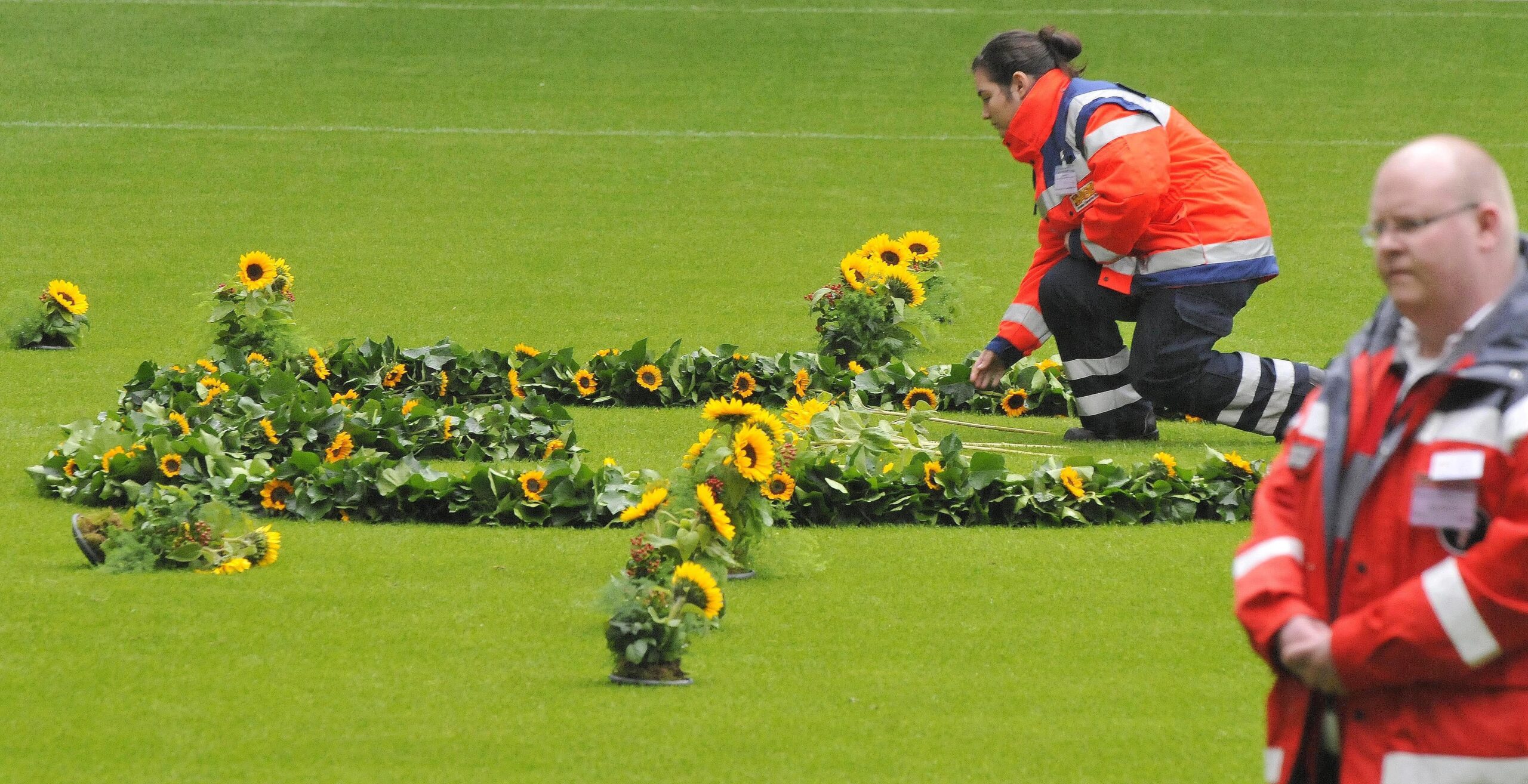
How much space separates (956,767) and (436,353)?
5.03m

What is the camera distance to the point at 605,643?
5.18 m

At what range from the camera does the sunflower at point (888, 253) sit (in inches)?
385

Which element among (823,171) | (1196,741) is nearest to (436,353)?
(1196,741)

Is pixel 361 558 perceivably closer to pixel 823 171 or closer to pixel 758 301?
pixel 758 301

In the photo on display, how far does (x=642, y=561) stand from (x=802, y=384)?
3746 mm

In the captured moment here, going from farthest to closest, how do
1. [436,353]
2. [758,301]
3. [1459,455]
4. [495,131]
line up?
1. [495,131]
2. [758,301]
3. [436,353]
4. [1459,455]

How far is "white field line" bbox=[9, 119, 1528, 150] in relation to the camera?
727 inches

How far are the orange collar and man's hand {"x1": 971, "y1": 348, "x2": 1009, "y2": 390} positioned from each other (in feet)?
2.62

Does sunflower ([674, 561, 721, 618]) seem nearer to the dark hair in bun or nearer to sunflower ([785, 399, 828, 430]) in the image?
sunflower ([785, 399, 828, 430])

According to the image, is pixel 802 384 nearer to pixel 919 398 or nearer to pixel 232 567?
pixel 919 398

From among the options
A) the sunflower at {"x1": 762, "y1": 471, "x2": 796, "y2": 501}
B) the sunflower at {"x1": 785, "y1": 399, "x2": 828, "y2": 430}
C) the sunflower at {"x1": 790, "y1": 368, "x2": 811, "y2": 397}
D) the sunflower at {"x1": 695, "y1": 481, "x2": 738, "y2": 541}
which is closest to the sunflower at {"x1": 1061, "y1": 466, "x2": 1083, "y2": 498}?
the sunflower at {"x1": 785, "y1": 399, "x2": 828, "y2": 430}

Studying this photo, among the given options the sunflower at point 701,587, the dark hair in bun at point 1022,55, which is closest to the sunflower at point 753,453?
the sunflower at point 701,587

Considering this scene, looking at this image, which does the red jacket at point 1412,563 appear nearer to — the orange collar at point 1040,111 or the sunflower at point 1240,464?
the sunflower at point 1240,464

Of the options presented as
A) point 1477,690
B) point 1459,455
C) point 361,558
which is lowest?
point 361,558
